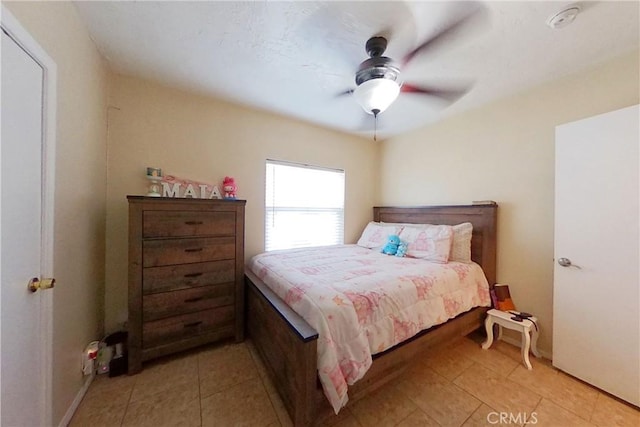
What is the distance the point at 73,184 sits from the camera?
54.8 inches

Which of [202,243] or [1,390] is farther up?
[202,243]

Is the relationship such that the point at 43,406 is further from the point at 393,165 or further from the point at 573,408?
the point at 393,165

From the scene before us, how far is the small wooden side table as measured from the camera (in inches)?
71.6

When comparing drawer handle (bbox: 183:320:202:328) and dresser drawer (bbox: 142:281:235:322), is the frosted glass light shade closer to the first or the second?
dresser drawer (bbox: 142:281:235:322)

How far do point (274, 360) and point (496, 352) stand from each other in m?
1.99

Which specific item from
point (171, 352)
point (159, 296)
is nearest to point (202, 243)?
point (159, 296)

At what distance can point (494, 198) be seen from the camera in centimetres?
235

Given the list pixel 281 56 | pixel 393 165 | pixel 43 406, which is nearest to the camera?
pixel 43 406

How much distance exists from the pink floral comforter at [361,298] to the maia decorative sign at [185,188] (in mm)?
890

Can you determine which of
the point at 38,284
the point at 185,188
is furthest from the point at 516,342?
the point at 185,188

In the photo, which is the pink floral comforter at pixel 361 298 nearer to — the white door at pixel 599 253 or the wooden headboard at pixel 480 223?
the wooden headboard at pixel 480 223

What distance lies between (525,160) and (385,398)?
7.88 ft

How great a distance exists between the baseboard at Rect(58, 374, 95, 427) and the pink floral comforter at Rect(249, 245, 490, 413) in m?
1.31

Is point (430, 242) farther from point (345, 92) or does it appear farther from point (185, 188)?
point (185, 188)
